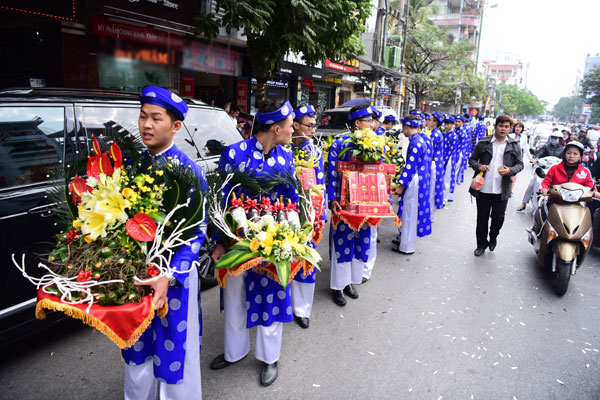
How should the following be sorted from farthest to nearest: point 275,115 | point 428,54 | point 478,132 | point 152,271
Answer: point 428,54 → point 478,132 → point 275,115 → point 152,271

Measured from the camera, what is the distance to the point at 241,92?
12539mm

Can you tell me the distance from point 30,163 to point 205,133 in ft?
5.73

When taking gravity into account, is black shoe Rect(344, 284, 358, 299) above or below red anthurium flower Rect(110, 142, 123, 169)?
below

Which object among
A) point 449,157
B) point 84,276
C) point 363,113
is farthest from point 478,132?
point 84,276

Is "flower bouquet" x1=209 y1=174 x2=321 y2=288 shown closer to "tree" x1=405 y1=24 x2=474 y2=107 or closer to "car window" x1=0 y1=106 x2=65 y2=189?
"car window" x1=0 y1=106 x2=65 y2=189

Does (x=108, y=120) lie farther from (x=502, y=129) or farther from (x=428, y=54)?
(x=428, y=54)

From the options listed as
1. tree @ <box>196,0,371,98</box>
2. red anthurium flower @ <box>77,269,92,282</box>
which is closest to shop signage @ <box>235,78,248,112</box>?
tree @ <box>196,0,371,98</box>

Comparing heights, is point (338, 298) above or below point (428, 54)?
below

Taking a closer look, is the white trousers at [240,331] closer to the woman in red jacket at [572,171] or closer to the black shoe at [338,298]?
the black shoe at [338,298]

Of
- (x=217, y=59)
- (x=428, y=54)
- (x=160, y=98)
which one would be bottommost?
(x=160, y=98)

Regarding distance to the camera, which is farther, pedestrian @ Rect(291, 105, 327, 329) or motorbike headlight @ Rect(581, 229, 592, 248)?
motorbike headlight @ Rect(581, 229, 592, 248)

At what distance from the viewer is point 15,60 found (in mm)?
7594

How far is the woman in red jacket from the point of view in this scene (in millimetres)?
4973

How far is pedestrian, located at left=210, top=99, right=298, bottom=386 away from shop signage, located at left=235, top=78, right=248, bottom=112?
10051 millimetres
